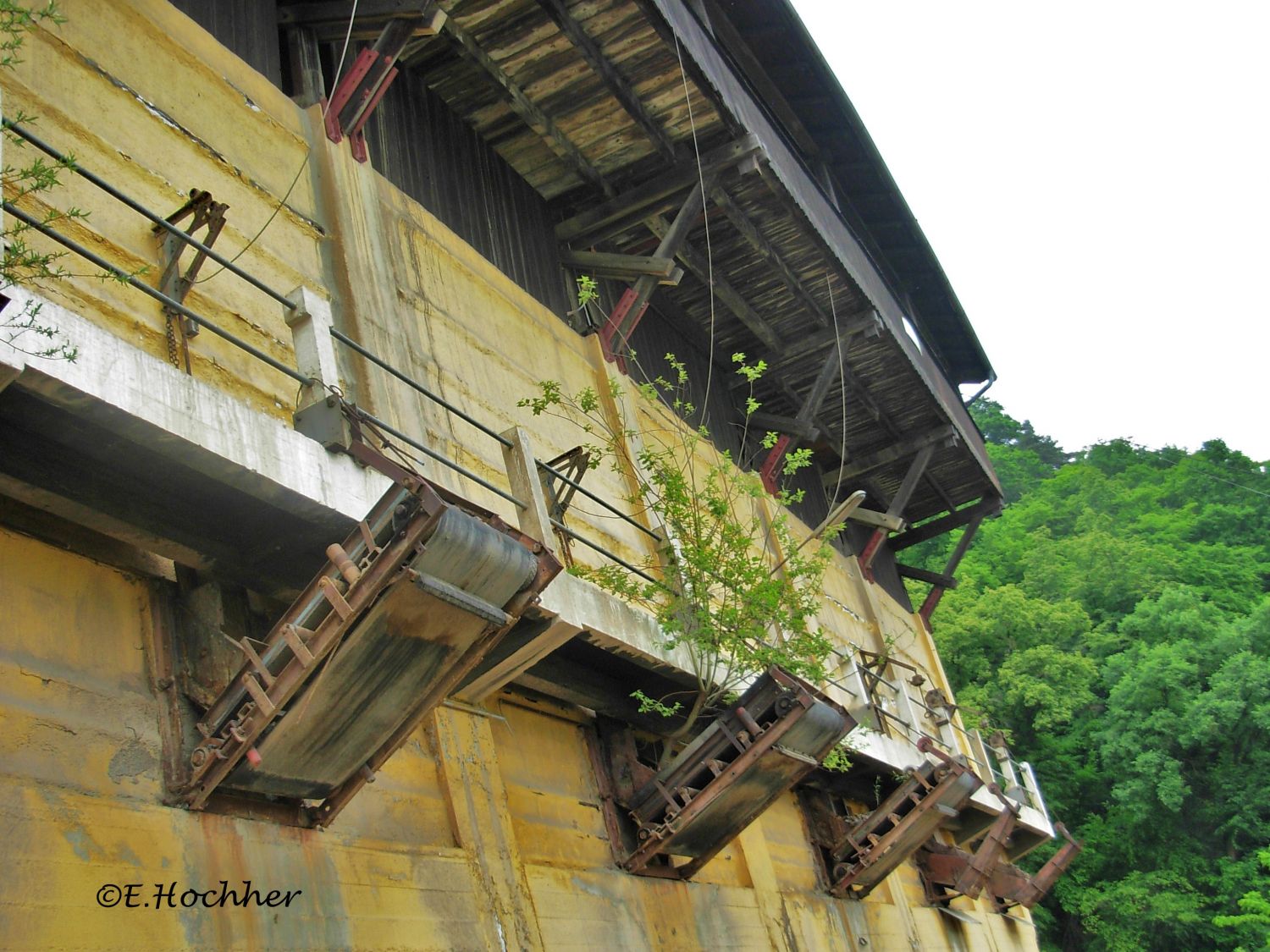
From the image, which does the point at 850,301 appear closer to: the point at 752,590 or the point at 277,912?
the point at 752,590

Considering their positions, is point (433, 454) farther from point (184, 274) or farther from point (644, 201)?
point (644, 201)

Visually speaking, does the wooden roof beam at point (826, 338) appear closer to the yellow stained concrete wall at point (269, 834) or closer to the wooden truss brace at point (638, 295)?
the wooden truss brace at point (638, 295)

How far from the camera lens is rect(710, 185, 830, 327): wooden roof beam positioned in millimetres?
11609

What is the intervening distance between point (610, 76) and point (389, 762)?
6.17m

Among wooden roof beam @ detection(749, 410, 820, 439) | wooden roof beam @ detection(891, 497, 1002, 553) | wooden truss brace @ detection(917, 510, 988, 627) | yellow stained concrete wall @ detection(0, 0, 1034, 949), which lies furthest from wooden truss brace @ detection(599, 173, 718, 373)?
wooden roof beam @ detection(891, 497, 1002, 553)

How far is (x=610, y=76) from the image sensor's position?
1022 cm

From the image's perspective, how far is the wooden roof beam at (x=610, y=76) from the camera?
9.46 meters

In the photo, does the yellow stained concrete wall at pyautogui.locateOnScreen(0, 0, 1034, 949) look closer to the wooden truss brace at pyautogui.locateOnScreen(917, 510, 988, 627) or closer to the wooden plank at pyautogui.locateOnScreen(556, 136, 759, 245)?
the wooden plank at pyautogui.locateOnScreen(556, 136, 759, 245)

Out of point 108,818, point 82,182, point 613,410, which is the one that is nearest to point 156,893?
point 108,818

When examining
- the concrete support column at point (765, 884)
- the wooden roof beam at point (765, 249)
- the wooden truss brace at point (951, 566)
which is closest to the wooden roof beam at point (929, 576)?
the wooden truss brace at point (951, 566)

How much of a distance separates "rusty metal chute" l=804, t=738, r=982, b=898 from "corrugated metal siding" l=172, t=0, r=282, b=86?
317 inches

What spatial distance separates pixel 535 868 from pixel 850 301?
854 centimetres

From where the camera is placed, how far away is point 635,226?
12031 mm

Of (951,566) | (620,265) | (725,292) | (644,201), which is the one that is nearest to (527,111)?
(644,201)
